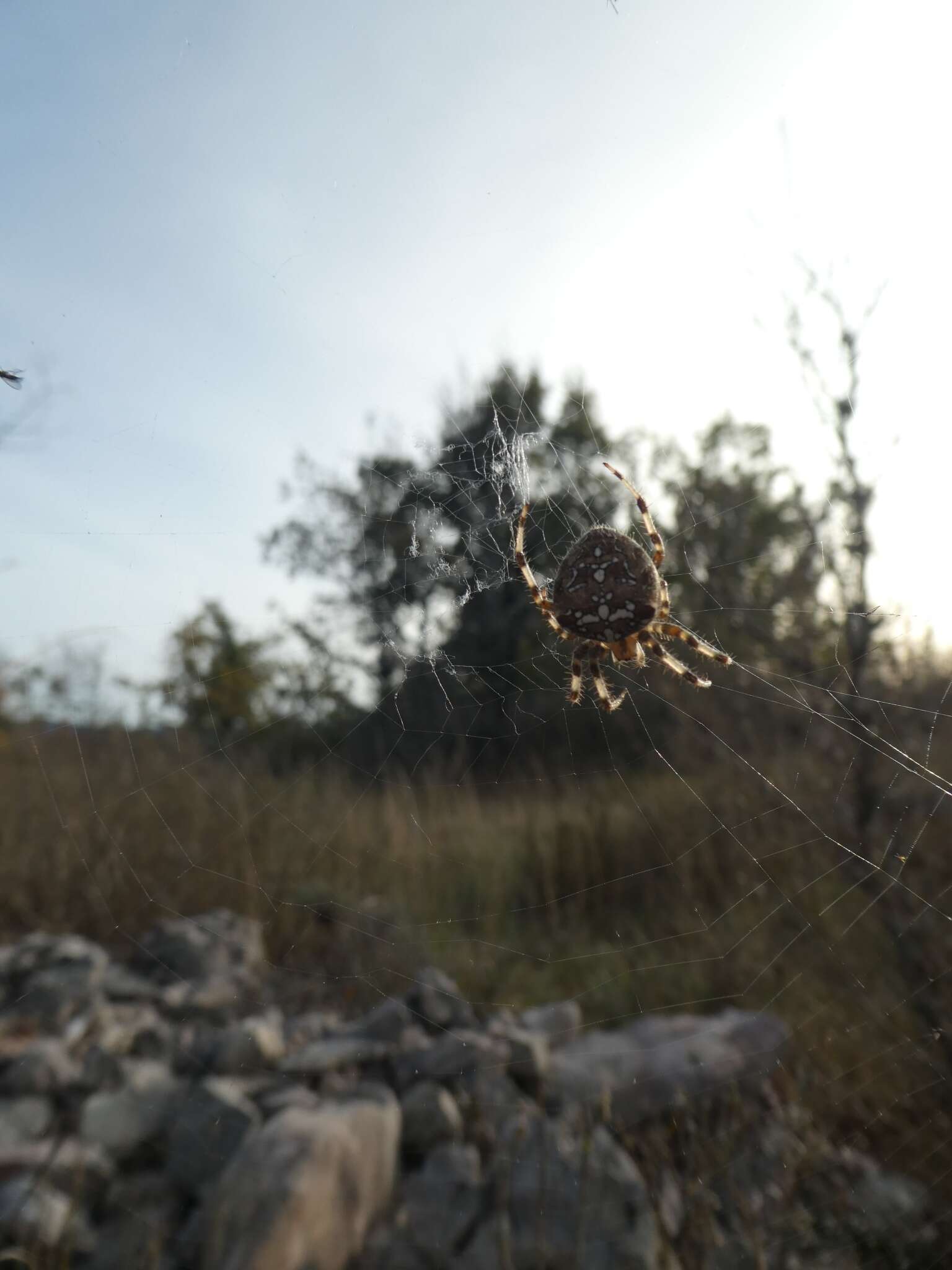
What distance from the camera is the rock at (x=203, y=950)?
712cm

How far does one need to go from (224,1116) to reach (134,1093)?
0.76 metres

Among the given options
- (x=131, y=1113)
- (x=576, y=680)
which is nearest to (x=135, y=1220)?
(x=131, y=1113)

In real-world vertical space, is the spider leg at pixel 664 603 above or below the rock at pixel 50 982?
above

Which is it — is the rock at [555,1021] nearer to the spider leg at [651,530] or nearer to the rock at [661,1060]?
the rock at [661,1060]

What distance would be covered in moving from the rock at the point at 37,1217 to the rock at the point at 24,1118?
0.44 metres

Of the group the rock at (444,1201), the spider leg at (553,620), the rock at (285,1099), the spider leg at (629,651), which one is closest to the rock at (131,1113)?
the rock at (285,1099)

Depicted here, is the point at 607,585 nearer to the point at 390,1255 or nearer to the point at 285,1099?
the point at 390,1255

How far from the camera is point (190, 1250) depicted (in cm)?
421

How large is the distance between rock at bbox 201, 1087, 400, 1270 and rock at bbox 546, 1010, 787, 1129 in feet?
4.82

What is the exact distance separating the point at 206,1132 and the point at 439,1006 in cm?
219

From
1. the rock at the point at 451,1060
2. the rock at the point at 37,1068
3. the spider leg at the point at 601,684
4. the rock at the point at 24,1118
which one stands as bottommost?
the rock at the point at 451,1060

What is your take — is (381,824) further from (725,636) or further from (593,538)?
(593,538)

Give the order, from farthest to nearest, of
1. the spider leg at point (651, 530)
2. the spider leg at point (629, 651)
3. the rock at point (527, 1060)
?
the rock at point (527, 1060) < the spider leg at point (629, 651) < the spider leg at point (651, 530)

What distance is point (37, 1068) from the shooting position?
205 inches
